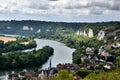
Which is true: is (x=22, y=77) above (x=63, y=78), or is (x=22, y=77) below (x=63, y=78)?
below

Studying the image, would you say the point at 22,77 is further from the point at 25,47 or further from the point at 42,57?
the point at 25,47

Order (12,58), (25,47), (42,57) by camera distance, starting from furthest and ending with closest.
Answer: (25,47) < (42,57) < (12,58)

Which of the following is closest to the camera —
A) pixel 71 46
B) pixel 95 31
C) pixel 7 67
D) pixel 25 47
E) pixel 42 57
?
pixel 7 67

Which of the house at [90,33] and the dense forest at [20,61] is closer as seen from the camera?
the dense forest at [20,61]

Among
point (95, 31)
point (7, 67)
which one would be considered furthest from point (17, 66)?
point (95, 31)

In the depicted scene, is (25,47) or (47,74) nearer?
(47,74)

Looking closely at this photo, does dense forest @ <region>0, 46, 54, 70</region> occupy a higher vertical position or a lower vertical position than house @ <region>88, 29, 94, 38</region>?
higher

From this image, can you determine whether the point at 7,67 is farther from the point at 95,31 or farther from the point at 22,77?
the point at 95,31

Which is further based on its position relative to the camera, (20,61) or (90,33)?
(90,33)

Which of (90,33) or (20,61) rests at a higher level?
(20,61)

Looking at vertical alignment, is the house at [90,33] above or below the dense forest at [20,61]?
below

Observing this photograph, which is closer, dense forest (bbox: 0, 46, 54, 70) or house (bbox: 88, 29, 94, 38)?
dense forest (bbox: 0, 46, 54, 70)
